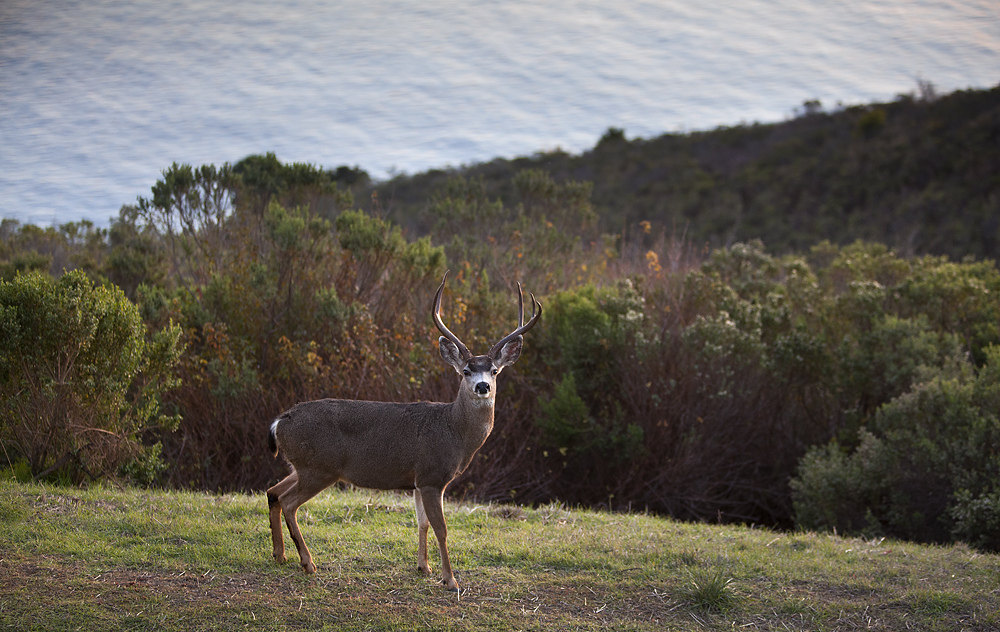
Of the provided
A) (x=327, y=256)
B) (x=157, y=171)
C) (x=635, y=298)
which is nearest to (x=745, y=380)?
(x=635, y=298)

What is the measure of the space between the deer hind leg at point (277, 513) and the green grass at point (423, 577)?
0.12m

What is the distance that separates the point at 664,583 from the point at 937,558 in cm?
309

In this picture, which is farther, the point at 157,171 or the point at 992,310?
the point at 992,310

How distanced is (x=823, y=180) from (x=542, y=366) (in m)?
29.7

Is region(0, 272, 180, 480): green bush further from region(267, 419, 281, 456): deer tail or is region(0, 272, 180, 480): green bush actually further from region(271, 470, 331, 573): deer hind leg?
region(271, 470, 331, 573): deer hind leg

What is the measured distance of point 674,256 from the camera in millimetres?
17500

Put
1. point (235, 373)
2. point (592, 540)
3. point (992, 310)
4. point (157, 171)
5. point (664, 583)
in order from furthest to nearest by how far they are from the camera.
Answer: point (992, 310)
point (157, 171)
point (235, 373)
point (592, 540)
point (664, 583)

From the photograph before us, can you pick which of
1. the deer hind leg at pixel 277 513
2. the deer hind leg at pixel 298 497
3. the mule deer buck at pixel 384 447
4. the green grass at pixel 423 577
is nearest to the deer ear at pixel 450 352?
the mule deer buck at pixel 384 447

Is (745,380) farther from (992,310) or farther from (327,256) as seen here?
(327,256)

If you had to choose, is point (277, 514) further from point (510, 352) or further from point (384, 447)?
point (510, 352)

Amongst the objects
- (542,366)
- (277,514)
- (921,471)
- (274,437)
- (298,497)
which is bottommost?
(921,471)

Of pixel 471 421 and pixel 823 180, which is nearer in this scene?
pixel 471 421

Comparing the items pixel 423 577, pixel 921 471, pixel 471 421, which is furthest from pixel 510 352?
pixel 921 471

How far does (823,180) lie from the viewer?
3988cm
